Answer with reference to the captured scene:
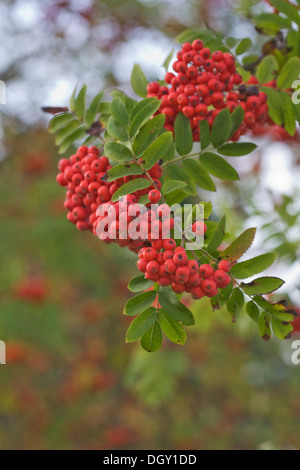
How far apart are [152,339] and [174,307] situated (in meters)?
0.09

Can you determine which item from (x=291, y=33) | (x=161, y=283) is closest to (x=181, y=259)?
(x=161, y=283)

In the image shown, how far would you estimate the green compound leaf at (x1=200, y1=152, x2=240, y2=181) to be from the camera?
1.25m

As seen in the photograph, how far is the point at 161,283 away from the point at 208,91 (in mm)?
496

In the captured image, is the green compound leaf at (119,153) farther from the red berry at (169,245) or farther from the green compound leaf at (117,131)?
the red berry at (169,245)

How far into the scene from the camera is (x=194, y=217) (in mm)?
1119

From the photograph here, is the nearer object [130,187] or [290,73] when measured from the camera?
[130,187]

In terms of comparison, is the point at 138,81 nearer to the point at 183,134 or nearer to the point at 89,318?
the point at 183,134

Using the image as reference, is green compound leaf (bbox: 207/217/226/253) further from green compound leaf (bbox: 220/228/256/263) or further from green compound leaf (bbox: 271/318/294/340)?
green compound leaf (bbox: 271/318/294/340)

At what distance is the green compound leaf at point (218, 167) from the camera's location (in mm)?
1248

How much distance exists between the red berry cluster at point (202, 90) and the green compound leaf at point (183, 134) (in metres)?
0.02

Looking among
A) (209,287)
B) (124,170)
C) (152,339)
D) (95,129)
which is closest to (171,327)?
(152,339)

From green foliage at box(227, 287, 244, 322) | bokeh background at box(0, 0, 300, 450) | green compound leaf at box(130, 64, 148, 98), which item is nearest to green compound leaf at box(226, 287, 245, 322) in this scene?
green foliage at box(227, 287, 244, 322)

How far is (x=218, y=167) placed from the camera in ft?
4.13

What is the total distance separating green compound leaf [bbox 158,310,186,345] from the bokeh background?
3.11m
